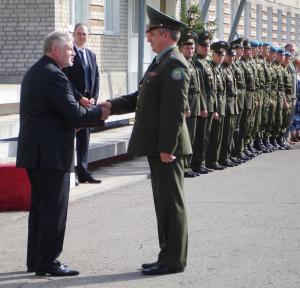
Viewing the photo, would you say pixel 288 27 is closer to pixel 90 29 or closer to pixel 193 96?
pixel 90 29

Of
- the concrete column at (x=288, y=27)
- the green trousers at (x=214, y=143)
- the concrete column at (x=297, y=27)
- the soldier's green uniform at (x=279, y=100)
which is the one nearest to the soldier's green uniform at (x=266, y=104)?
the soldier's green uniform at (x=279, y=100)

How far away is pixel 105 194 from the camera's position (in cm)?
1169

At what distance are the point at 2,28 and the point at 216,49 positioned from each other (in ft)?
22.3

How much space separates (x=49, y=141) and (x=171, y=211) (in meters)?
1.02

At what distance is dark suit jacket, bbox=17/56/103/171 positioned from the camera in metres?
7.24

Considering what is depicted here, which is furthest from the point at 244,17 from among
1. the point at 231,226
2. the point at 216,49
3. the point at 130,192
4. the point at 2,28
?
the point at 231,226

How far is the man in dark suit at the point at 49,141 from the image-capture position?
285 inches

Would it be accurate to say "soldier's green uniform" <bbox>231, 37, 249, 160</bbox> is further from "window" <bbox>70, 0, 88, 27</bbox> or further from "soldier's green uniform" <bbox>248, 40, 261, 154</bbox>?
"window" <bbox>70, 0, 88, 27</bbox>

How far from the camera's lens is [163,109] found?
7.25 m

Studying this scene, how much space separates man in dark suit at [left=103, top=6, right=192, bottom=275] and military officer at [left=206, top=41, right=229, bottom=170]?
668 centimetres

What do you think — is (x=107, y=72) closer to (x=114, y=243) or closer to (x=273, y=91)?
(x=273, y=91)

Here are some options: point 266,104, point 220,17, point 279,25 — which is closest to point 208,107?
point 266,104

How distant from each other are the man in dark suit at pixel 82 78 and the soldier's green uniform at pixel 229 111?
3064 mm

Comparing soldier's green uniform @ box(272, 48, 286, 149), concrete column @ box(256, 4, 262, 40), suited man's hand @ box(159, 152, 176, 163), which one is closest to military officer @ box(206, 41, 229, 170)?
soldier's green uniform @ box(272, 48, 286, 149)
